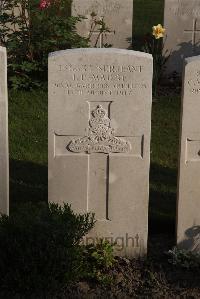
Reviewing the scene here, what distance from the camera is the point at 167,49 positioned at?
10148mm

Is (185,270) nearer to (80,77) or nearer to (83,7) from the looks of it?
(80,77)

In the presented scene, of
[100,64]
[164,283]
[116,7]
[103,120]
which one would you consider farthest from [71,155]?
[116,7]

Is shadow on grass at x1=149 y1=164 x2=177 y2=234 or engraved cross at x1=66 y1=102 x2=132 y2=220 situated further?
shadow on grass at x1=149 y1=164 x2=177 y2=234

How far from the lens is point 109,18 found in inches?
396

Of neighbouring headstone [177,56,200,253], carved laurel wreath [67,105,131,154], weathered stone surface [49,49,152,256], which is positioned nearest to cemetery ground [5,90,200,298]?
neighbouring headstone [177,56,200,253]

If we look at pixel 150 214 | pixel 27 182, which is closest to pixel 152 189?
pixel 150 214

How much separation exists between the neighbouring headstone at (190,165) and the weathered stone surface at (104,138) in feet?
0.85

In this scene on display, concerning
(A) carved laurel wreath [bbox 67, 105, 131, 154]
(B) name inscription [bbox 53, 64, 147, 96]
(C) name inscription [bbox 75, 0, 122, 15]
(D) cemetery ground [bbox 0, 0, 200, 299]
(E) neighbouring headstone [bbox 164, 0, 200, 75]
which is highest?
(C) name inscription [bbox 75, 0, 122, 15]

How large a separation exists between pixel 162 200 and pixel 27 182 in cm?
130

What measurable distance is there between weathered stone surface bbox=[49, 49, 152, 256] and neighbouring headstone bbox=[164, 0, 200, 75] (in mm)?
5185

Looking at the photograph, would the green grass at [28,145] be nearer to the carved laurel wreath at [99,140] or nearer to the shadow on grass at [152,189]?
the shadow on grass at [152,189]

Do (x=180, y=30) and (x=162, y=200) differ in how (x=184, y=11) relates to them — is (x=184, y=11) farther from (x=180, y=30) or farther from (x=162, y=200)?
(x=162, y=200)

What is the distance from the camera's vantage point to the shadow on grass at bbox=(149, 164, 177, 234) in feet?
18.8

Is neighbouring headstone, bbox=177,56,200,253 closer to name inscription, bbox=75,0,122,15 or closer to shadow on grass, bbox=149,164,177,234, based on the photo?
shadow on grass, bbox=149,164,177,234
